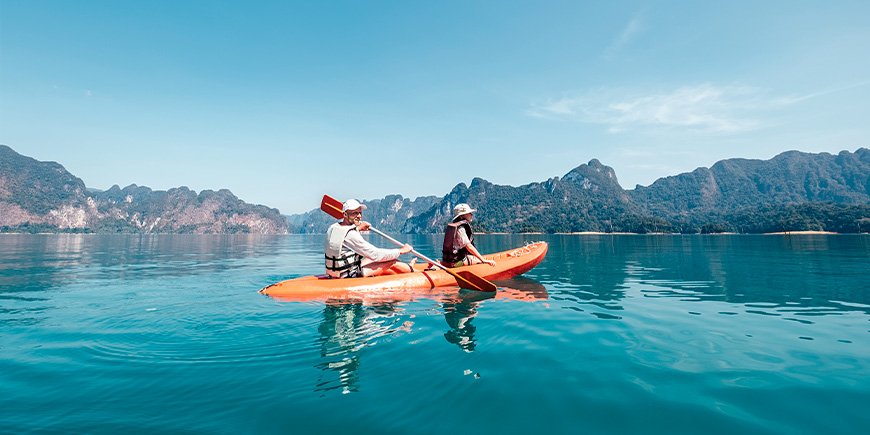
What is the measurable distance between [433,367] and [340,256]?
5642 mm

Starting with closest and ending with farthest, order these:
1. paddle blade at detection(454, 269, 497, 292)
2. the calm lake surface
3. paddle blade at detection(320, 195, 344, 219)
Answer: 1. the calm lake surface
2. paddle blade at detection(454, 269, 497, 292)
3. paddle blade at detection(320, 195, 344, 219)

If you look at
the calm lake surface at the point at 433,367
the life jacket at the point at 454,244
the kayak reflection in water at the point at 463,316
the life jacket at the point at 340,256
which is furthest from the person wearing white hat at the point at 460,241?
the life jacket at the point at 340,256

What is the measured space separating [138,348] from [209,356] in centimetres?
135

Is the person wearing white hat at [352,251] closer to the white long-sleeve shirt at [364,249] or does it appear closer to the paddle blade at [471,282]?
the white long-sleeve shirt at [364,249]

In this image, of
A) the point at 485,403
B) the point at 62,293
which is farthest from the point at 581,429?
the point at 62,293

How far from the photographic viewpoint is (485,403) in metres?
3.82

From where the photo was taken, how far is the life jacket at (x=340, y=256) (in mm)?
9172

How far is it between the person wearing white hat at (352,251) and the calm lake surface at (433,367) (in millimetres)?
1502

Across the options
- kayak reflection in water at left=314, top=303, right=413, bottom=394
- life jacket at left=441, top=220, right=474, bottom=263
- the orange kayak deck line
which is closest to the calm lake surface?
kayak reflection in water at left=314, top=303, right=413, bottom=394

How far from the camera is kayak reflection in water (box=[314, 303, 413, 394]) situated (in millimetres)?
4434

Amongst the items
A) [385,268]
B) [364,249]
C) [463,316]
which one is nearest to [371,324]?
[463,316]

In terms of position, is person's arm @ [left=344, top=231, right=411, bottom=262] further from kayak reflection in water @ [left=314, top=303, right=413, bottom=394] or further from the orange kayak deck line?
kayak reflection in water @ [left=314, top=303, right=413, bottom=394]

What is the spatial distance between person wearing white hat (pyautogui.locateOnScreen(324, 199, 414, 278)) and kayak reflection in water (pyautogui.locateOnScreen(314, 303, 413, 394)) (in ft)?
4.89

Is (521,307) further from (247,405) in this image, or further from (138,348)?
(138,348)
